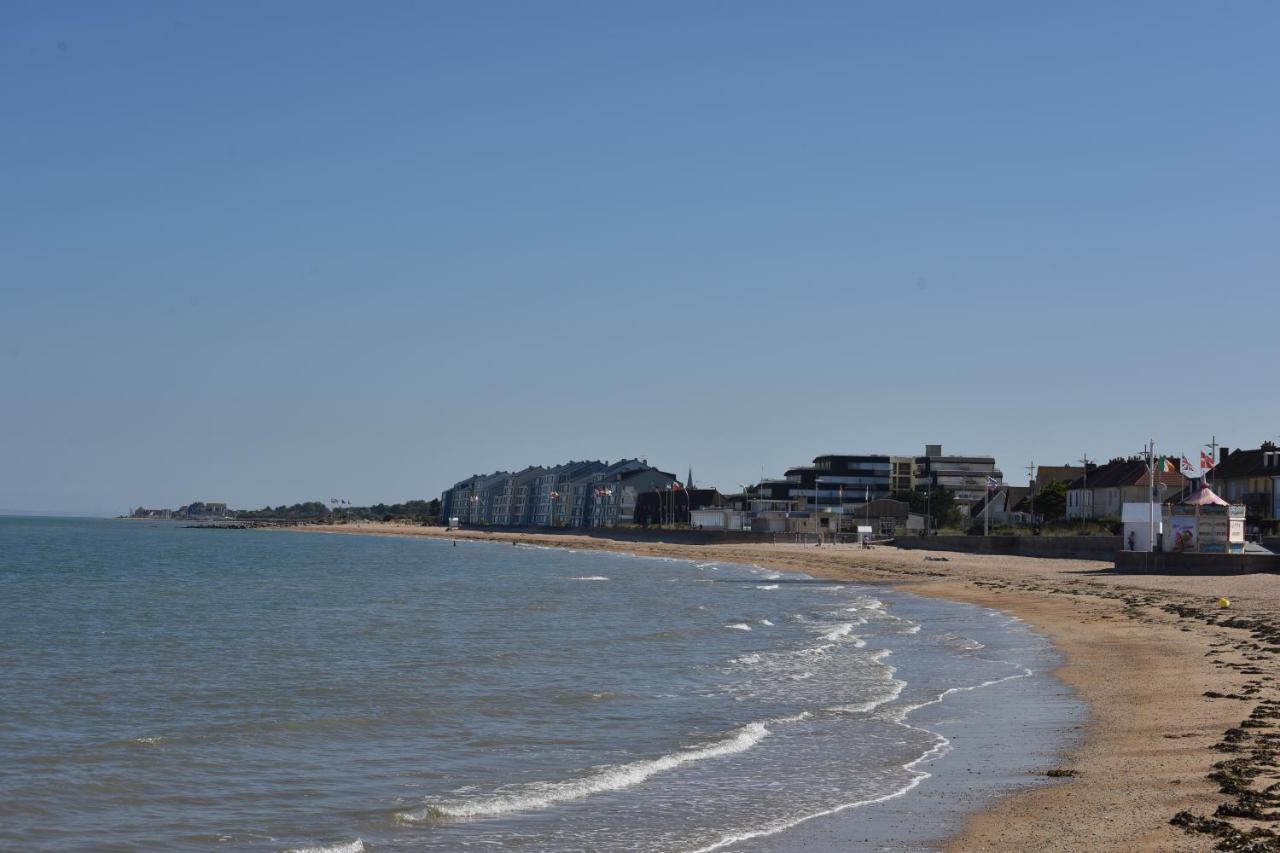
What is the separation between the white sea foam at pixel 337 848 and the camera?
40.0 ft

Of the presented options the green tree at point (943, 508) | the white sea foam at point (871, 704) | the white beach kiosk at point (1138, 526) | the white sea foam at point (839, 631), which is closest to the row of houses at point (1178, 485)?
the white beach kiosk at point (1138, 526)

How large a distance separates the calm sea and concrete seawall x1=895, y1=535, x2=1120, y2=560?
29.2 meters

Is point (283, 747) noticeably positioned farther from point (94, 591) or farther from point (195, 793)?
point (94, 591)

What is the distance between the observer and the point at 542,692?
76.7 feet

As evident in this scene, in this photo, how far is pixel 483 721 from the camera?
20.2 metres

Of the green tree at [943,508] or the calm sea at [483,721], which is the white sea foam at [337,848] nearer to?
the calm sea at [483,721]

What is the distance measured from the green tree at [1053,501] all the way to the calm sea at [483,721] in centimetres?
6820

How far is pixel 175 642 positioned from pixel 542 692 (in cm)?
1367

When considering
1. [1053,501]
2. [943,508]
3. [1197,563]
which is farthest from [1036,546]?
[943,508]

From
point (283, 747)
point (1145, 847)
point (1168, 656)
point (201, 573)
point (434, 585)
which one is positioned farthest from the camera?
point (201, 573)

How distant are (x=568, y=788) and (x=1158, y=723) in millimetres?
8711

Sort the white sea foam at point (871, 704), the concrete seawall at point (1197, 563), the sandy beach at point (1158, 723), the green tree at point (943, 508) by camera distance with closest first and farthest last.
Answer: the sandy beach at point (1158, 723), the white sea foam at point (871, 704), the concrete seawall at point (1197, 563), the green tree at point (943, 508)

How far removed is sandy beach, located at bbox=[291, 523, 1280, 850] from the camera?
1181 centimetres

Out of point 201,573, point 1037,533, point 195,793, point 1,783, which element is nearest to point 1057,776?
point 195,793
